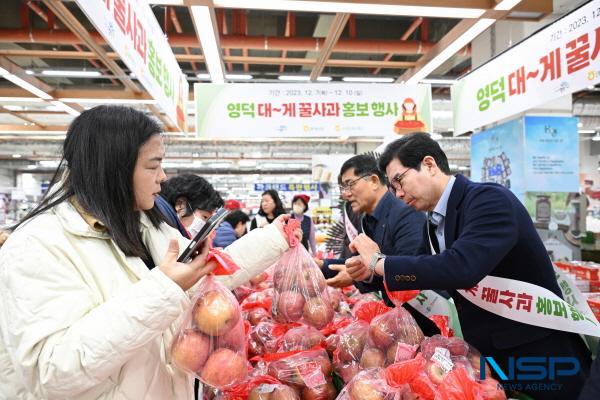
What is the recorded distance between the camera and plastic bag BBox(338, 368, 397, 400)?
137 cm

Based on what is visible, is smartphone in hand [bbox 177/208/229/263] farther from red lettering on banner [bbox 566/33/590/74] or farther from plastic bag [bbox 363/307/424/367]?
red lettering on banner [bbox 566/33/590/74]

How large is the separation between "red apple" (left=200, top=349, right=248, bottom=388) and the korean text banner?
162 inches

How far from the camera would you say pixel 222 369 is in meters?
1.27

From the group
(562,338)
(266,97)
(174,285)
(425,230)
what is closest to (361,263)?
(425,230)

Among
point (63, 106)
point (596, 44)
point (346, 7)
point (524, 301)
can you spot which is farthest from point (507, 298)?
point (63, 106)

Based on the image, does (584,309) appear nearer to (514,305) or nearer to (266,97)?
(514,305)

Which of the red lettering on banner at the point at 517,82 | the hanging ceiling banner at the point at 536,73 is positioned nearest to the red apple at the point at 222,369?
the hanging ceiling banner at the point at 536,73

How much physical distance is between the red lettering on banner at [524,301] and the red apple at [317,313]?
81 centimetres

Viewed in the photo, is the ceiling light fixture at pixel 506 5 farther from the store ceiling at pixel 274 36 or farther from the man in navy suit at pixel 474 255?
the man in navy suit at pixel 474 255

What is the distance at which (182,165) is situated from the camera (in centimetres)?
2034

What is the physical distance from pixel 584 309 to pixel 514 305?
1.57 feet

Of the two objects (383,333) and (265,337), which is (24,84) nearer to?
(265,337)

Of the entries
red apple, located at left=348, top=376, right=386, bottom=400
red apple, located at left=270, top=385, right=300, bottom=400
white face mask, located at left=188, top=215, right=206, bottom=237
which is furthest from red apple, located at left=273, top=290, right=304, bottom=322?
white face mask, located at left=188, top=215, right=206, bottom=237

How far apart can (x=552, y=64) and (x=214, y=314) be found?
3.54 metres
